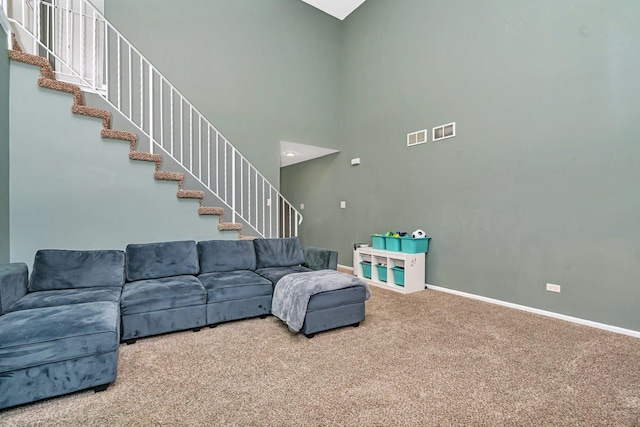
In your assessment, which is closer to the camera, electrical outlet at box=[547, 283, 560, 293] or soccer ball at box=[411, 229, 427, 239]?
electrical outlet at box=[547, 283, 560, 293]

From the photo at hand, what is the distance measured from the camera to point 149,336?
274 centimetres

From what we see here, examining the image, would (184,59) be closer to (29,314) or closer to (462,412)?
(29,314)

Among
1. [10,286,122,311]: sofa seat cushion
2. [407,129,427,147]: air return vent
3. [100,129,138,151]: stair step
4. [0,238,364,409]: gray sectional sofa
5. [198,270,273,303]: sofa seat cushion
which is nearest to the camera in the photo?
[0,238,364,409]: gray sectional sofa

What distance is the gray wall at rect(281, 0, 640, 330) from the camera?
9.60 ft

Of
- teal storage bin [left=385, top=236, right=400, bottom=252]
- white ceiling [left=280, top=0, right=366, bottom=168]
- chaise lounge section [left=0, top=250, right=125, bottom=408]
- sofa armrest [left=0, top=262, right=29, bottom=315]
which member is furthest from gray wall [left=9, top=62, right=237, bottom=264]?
teal storage bin [left=385, top=236, right=400, bottom=252]

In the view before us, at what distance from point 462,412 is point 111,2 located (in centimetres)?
600

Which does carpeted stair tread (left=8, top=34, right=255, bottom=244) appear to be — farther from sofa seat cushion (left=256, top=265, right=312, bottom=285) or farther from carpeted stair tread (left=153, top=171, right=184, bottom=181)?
sofa seat cushion (left=256, top=265, right=312, bottom=285)

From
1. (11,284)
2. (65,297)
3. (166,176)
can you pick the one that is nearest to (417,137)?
(166,176)

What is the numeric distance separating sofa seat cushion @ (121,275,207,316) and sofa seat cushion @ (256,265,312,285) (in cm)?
73

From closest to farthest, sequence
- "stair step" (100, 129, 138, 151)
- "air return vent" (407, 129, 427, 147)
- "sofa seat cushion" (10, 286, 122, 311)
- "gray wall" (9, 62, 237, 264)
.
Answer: "sofa seat cushion" (10, 286, 122, 311), "gray wall" (9, 62, 237, 264), "stair step" (100, 129, 138, 151), "air return vent" (407, 129, 427, 147)

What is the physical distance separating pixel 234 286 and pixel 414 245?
263cm

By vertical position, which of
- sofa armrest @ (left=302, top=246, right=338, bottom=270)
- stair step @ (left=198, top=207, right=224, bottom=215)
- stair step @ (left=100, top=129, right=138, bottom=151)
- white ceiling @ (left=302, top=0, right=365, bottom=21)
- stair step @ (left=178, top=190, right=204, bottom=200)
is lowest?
sofa armrest @ (left=302, top=246, right=338, bottom=270)

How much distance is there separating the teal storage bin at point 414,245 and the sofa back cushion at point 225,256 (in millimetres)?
2198

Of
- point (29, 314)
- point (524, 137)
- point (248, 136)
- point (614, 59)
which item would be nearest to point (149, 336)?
point (29, 314)
